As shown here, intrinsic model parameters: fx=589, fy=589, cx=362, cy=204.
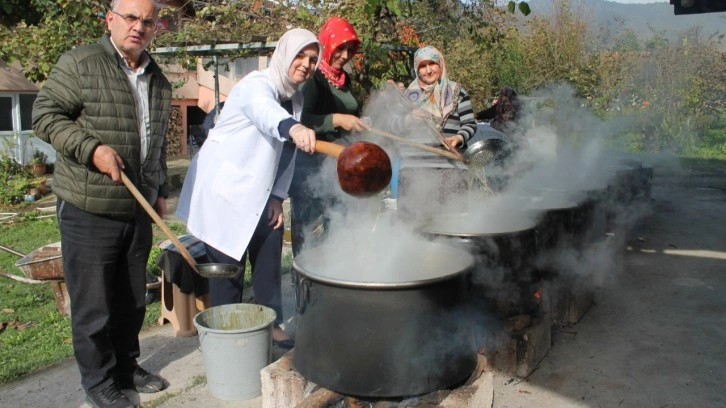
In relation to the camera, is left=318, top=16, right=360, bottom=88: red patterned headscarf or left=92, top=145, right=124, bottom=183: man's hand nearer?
left=92, top=145, right=124, bottom=183: man's hand

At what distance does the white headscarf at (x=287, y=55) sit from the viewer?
115 inches

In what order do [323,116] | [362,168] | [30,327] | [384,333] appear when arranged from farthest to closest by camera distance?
[30,327] < [323,116] < [362,168] < [384,333]

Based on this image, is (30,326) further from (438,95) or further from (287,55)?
(438,95)

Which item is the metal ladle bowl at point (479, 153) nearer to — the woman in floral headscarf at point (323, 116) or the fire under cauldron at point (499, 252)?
the fire under cauldron at point (499, 252)

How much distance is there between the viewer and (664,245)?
265 inches

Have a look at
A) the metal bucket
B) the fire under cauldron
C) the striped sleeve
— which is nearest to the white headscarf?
the fire under cauldron

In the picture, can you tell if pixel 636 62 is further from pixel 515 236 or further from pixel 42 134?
pixel 42 134

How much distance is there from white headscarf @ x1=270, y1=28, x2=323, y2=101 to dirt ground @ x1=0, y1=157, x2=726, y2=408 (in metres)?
1.67

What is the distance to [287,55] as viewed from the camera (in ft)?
9.71

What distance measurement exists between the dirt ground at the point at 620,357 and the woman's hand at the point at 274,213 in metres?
0.88

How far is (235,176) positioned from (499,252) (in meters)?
1.41

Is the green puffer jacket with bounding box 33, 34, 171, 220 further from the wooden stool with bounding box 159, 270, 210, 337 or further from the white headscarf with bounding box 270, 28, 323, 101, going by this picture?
the wooden stool with bounding box 159, 270, 210, 337

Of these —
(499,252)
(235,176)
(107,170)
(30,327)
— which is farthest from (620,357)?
(30,327)

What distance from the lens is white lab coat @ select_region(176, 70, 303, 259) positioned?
3049 mm
